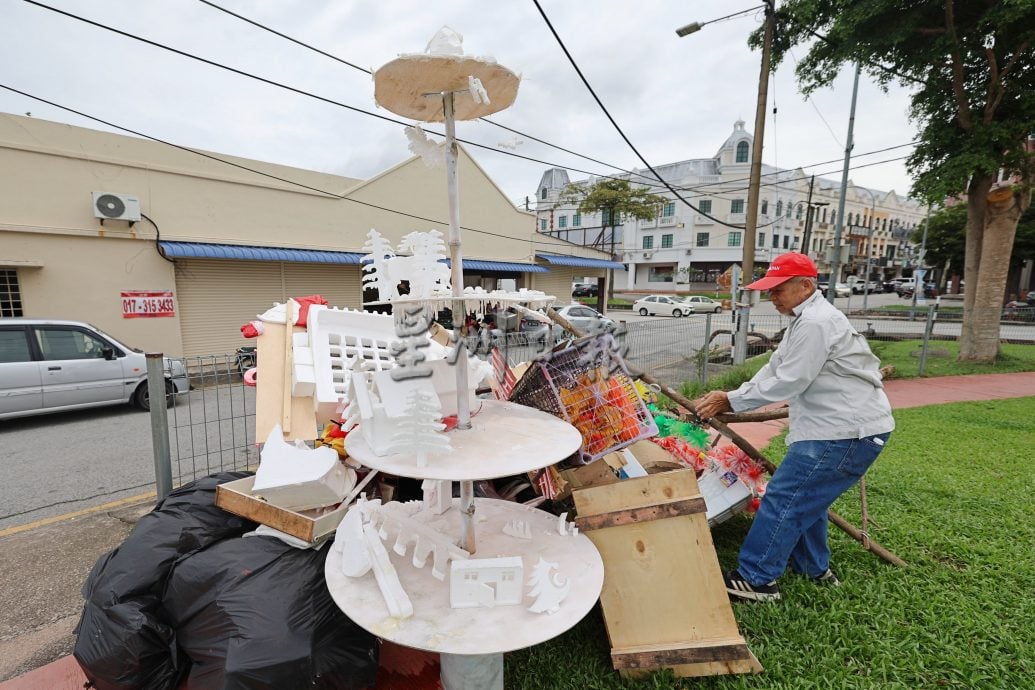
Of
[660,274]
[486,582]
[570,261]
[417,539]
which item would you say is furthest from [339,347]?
[660,274]

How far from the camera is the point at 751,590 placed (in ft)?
7.94

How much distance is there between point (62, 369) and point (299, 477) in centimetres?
656

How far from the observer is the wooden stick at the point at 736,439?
246 cm

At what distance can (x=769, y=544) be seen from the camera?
92.8 inches

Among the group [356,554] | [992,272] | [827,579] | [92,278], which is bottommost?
[827,579]

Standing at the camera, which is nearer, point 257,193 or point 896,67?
point 896,67

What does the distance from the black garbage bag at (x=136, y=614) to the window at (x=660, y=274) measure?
44.7 m

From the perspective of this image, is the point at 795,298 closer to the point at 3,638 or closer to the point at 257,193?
the point at 3,638

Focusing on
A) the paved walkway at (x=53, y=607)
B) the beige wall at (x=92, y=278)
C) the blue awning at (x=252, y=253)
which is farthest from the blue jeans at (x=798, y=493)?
the beige wall at (x=92, y=278)

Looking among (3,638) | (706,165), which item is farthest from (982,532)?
(706,165)

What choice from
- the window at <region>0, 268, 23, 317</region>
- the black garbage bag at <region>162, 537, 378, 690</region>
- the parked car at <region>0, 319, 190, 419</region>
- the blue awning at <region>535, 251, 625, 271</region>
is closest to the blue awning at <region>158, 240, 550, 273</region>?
the window at <region>0, 268, 23, 317</region>

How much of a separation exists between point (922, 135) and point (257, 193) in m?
14.2

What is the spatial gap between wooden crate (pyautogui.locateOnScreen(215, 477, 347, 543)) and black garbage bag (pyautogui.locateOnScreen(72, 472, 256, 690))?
0.54 feet

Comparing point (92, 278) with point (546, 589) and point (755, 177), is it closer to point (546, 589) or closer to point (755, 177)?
point (546, 589)
